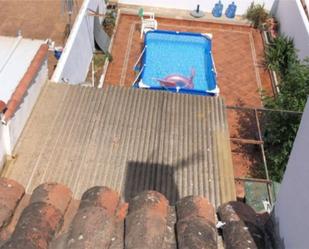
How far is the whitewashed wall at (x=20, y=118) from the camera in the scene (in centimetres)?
1024

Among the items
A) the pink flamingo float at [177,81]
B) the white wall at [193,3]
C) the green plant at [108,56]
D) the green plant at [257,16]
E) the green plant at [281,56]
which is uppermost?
the white wall at [193,3]

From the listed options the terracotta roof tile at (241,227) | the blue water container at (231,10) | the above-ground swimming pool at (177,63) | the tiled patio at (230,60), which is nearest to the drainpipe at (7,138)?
the terracotta roof tile at (241,227)

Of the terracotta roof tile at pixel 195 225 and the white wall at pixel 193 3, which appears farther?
the white wall at pixel 193 3

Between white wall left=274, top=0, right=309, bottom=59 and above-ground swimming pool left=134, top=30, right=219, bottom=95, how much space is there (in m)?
3.85

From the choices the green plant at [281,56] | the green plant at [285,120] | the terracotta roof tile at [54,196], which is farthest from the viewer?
the green plant at [281,56]

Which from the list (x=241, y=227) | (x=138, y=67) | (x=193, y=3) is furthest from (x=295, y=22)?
(x=241, y=227)

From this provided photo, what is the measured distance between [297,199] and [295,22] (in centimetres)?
1799

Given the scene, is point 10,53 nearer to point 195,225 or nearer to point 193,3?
point 195,225

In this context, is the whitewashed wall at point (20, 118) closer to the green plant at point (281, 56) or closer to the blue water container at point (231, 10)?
the green plant at point (281, 56)

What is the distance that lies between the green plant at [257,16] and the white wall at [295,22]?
2.52 ft

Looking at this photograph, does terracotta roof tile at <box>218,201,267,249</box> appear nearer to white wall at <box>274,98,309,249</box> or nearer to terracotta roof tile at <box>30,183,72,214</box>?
white wall at <box>274,98,309,249</box>

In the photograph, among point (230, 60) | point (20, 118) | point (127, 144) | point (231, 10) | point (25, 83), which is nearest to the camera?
point (25, 83)

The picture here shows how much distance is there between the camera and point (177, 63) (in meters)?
22.1

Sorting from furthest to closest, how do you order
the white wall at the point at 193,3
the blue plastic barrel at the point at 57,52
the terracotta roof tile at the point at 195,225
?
the white wall at the point at 193,3 → the blue plastic barrel at the point at 57,52 → the terracotta roof tile at the point at 195,225
